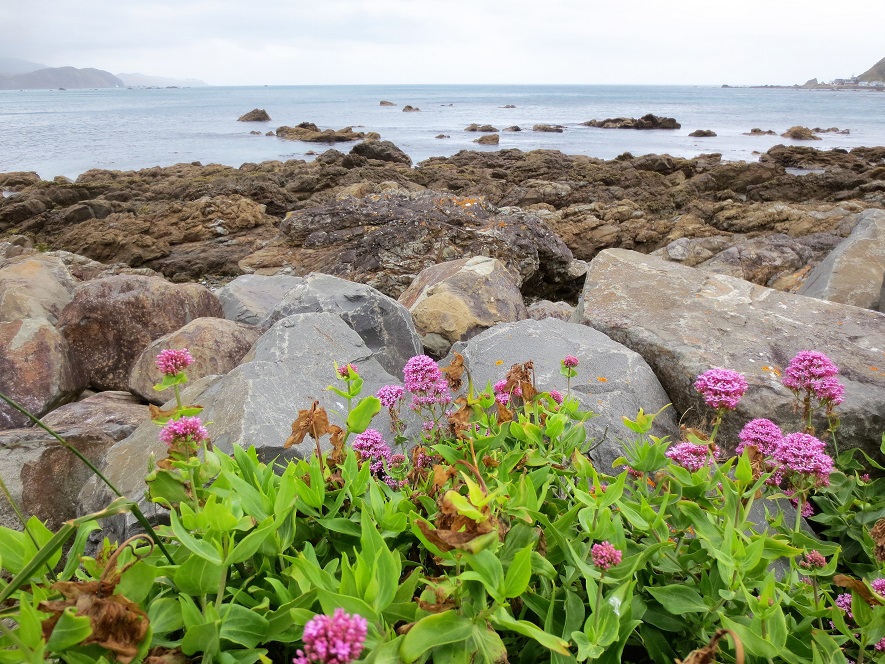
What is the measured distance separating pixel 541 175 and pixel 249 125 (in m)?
45.0

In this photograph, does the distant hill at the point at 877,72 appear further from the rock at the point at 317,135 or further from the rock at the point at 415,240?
the rock at the point at 415,240

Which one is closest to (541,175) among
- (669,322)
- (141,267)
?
(141,267)

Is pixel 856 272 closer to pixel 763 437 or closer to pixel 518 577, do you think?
pixel 763 437

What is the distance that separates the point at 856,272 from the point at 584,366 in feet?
15.2

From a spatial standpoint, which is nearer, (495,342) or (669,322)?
(495,342)

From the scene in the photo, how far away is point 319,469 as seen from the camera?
1.42 metres

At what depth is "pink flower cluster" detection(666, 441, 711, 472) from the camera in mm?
1743

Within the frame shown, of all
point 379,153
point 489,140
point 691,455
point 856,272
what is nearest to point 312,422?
point 691,455

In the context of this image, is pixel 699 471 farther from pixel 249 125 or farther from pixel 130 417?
pixel 249 125

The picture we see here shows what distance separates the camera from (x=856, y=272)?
6.36 meters

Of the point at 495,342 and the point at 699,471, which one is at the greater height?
the point at 699,471

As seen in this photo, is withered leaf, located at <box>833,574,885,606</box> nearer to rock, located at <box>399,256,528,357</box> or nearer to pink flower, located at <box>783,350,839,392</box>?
pink flower, located at <box>783,350,839,392</box>

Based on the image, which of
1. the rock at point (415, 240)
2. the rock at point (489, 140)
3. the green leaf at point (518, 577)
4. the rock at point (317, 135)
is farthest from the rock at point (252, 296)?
the rock at point (317, 135)

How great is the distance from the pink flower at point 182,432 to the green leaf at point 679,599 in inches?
43.7
